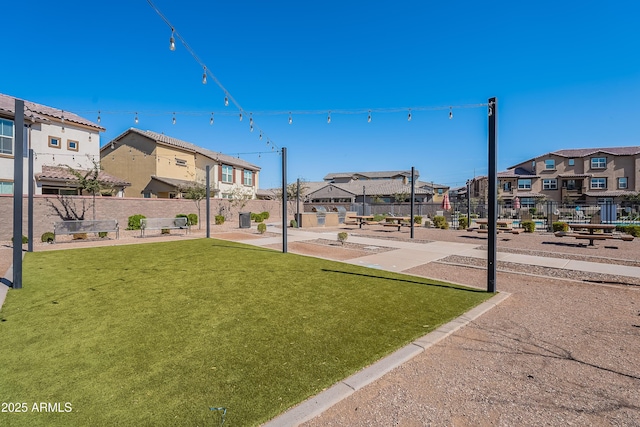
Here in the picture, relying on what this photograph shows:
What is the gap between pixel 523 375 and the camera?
333cm

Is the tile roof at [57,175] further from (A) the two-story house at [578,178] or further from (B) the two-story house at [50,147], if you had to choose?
(A) the two-story house at [578,178]

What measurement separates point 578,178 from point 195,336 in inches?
2373

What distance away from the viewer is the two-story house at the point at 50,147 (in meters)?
17.1

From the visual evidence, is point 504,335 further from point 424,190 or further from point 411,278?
point 424,190

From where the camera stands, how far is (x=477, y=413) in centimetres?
269

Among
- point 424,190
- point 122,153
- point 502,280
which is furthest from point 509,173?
point 122,153

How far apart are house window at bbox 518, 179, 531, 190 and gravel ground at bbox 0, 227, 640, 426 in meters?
52.7

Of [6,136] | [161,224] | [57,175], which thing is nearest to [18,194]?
[161,224]

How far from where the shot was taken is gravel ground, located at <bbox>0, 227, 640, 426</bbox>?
8.71 ft

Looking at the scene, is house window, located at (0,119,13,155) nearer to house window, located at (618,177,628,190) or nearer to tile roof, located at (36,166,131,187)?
tile roof, located at (36,166,131,187)

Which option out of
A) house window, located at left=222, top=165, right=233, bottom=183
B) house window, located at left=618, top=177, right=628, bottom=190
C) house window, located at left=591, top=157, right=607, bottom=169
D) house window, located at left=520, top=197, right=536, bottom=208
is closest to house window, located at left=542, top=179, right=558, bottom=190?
house window, located at left=520, top=197, right=536, bottom=208

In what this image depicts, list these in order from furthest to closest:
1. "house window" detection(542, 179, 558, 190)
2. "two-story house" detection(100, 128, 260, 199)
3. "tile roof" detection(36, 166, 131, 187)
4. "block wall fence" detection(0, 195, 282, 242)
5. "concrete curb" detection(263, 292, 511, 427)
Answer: "house window" detection(542, 179, 558, 190)
"two-story house" detection(100, 128, 260, 199)
"tile roof" detection(36, 166, 131, 187)
"block wall fence" detection(0, 195, 282, 242)
"concrete curb" detection(263, 292, 511, 427)

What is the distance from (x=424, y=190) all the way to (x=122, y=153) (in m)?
45.0

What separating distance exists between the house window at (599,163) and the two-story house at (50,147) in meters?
62.2
